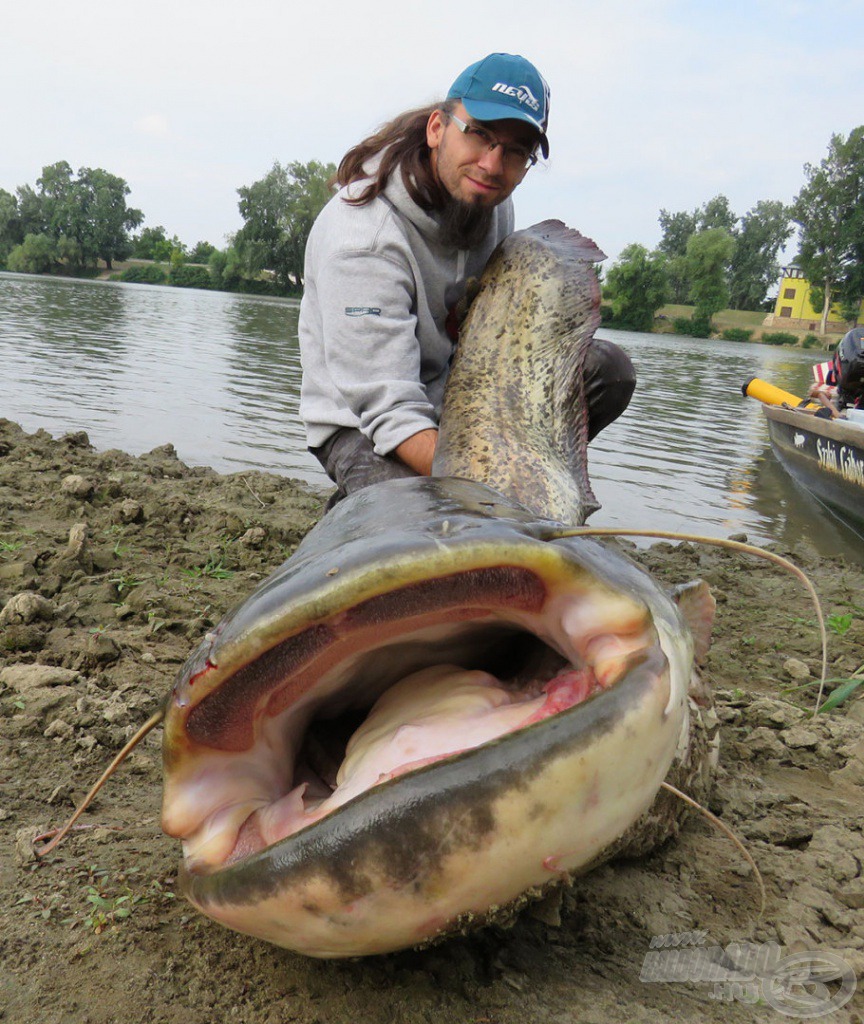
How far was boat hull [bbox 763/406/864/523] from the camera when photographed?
6043 millimetres

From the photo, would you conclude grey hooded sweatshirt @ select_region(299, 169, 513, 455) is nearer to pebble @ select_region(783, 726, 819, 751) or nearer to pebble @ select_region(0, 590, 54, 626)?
pebble @ select_region(0, 590, 54, 626)

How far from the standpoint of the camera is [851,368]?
22.5ft

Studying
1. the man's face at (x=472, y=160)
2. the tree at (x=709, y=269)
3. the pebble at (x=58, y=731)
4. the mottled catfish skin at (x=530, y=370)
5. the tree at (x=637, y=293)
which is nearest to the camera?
the pebble at (x=58, y=731)

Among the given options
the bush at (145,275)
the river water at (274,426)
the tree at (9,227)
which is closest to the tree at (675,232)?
the bush at (145,275)

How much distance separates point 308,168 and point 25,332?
59.0 meters

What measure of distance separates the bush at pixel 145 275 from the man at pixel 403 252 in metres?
76.4

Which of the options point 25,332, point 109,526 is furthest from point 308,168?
point 109,526

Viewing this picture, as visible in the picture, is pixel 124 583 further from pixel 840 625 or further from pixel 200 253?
pixel 200 253

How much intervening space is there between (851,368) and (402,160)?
5379mm

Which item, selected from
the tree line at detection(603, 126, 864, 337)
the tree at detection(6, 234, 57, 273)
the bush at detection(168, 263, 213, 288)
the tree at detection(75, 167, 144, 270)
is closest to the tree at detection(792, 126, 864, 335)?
the tree line at detection(603, 126, 864, 337)

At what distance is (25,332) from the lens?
42.9 feet

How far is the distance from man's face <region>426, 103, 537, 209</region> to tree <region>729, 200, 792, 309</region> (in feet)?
257

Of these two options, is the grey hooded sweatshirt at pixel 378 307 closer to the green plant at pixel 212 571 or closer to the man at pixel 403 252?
the man at pixel 403 252

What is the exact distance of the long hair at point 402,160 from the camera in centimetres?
275
